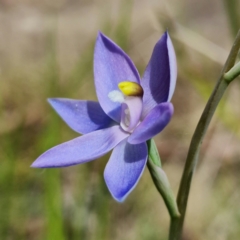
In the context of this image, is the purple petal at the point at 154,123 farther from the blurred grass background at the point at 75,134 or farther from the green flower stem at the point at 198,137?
the blurred grass background at the point at 75,134

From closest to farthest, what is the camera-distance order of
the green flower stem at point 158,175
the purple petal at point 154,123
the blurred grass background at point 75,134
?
the purple petal at point 154,123 < the green flower stem at point 158,175 < the blurred grass background at point 75,134

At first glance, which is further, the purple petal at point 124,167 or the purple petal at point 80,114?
the purple petal at point 80,114

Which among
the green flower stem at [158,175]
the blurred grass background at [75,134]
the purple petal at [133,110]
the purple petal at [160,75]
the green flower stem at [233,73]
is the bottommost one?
the blurred grass background at [75,134]

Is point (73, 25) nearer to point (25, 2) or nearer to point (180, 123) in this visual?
point (25, 2)

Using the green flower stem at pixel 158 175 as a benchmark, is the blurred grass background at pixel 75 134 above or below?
below

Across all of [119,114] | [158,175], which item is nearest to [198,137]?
[158,175]

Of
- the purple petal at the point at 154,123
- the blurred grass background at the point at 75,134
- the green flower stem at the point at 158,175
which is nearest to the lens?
the purple petal at the point at 154,123

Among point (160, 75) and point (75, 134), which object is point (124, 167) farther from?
point (75, 134)

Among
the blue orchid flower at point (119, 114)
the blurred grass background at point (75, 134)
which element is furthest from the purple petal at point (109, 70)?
the blurred grass background at point (75, 134)
